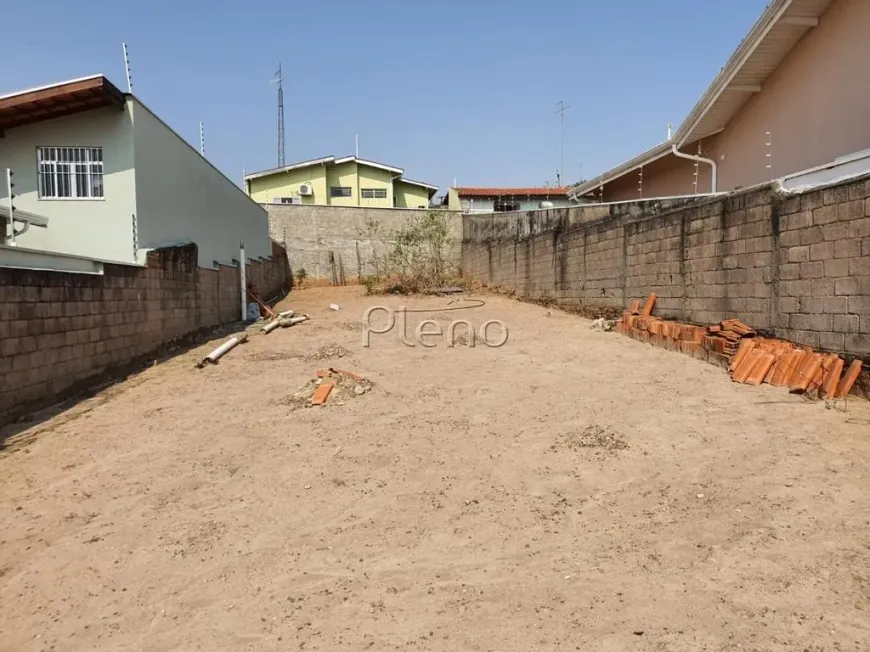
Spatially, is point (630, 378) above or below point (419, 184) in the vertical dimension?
below

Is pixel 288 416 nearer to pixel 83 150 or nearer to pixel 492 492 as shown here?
pixel 492 492

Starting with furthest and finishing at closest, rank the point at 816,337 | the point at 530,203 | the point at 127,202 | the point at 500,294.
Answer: the point at 530,203
the point at 500,294
the point at 127,202
the point at 816,337

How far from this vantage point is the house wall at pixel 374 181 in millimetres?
27391

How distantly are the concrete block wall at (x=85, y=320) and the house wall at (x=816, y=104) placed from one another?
32.6 feet

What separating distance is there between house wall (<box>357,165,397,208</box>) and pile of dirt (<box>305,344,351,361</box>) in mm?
20053

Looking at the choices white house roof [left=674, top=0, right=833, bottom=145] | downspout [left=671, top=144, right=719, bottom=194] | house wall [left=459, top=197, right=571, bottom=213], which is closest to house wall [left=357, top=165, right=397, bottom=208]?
house wall [left=459, top=197, right=571, bottom=213]

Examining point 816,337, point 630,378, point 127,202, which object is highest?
point 127,202

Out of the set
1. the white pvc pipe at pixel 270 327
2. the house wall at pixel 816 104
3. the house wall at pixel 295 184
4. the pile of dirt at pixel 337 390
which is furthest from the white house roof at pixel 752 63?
the house wall at pixel 295 184

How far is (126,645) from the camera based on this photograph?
2.21 metres

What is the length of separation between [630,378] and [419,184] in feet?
81.9

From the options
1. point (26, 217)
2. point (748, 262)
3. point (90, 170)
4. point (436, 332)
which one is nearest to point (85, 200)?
point (90, 170)

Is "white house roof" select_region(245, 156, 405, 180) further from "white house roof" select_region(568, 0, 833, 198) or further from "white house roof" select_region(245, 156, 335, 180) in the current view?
"white house roof" select_region(568, 0, 833, 198)

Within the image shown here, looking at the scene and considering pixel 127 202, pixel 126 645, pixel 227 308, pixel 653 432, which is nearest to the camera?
pixel 126 645

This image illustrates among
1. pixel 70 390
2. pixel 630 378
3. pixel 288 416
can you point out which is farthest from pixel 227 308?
pixel 630 378
